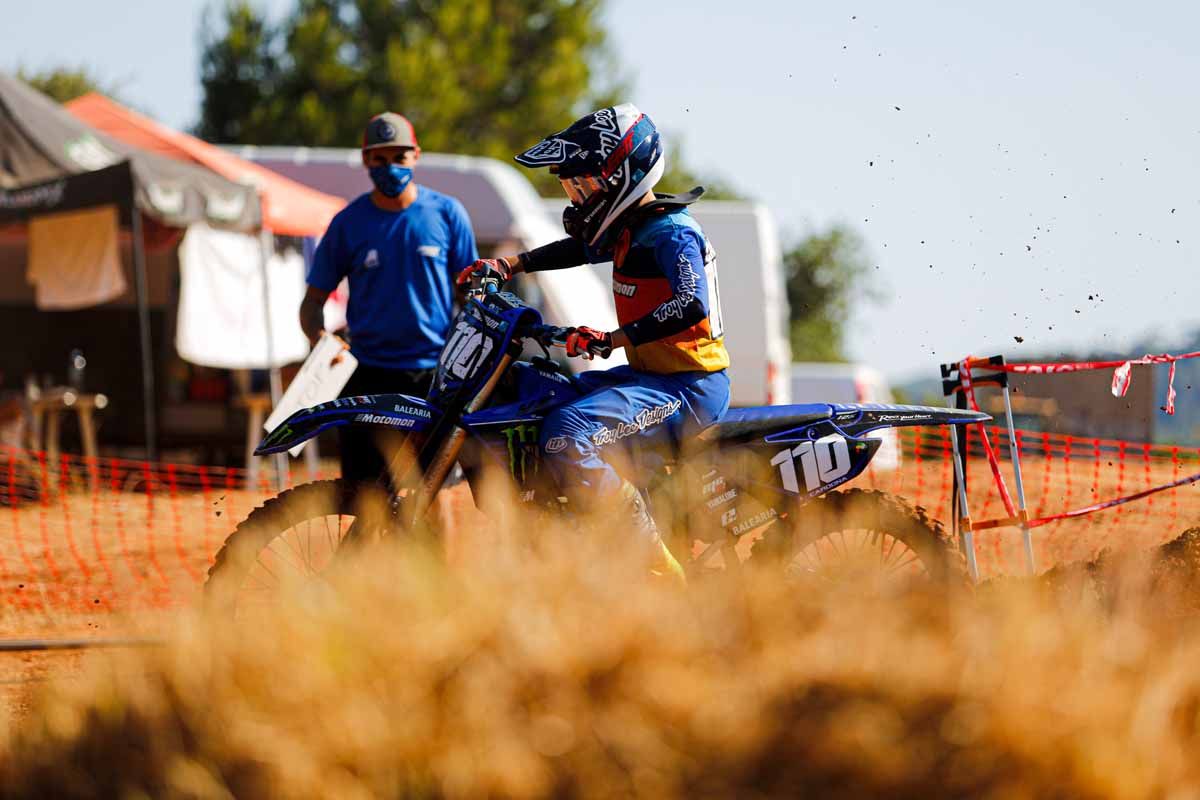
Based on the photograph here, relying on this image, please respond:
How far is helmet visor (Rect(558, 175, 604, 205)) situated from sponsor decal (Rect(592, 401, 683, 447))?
713 mm

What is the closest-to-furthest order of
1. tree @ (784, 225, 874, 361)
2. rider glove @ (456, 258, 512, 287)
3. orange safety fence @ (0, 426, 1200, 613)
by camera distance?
rider glove @ (456, 258, 512, 287) < orange safety fence @ (0, 426, 1200, 613) < tree @ (784, 225, 874, 361)

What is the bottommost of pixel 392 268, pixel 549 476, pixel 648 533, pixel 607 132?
pixel 648 533

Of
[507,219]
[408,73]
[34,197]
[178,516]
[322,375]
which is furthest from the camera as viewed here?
[408,73]

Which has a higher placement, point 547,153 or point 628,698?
point 547,153

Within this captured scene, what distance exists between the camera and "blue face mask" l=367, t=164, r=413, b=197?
6465 mm

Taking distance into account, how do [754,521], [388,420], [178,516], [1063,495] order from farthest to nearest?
[1063,495]
[178,516]
[754,521]
[388,420]

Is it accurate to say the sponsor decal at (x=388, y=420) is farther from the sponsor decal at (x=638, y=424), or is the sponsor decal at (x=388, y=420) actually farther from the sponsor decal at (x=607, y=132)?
the sponsor decal at (x=607, y=132)

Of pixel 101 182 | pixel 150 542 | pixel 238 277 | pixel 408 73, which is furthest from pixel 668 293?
pixel 408 73

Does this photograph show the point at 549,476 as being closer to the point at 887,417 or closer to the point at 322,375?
the point at 887,417

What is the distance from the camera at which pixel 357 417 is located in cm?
485

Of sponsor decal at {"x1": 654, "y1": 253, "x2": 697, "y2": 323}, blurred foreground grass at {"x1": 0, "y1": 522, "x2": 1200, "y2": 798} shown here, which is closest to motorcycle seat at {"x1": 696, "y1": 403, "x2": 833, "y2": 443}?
sponsor decal at {"x1": 654, "y1": 253, "x2": 697, "y2": 323}

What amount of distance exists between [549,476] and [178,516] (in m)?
7.38

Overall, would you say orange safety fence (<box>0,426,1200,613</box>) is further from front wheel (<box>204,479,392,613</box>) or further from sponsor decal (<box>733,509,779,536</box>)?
sponsor decal (<box>733,509,779,536</box>)

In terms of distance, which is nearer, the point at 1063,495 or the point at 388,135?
the point at 388,135
